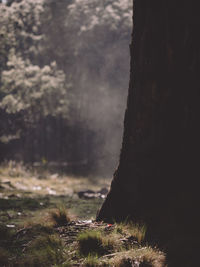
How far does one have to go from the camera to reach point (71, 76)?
56.6 feet

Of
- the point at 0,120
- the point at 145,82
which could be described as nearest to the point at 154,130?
the point at 145,82

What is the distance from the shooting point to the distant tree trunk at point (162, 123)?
11.9 ft

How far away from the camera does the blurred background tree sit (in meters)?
16.7

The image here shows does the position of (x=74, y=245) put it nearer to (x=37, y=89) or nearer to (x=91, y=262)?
(x=91, y=262)

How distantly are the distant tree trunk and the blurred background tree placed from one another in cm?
1208

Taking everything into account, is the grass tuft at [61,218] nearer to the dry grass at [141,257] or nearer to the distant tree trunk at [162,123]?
the distant tree trunk at [162,123]

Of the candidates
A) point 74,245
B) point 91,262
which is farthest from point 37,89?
point 91,262

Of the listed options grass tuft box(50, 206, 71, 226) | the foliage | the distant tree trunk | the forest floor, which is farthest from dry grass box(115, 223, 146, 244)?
the foliage

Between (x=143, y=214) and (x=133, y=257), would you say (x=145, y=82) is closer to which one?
(x=143, y=214)

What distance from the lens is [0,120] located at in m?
19.8

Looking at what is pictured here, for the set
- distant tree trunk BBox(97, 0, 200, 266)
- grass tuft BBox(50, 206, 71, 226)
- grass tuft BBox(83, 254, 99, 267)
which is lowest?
grass tuft BBox(50, 206, 71, 226)

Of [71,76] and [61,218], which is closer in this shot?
[61,218]

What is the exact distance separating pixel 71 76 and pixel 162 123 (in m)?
13.8

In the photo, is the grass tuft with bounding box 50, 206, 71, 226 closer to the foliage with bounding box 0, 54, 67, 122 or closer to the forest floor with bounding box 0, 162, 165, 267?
the forest floor with bounding box 0, 162, 165, 267
